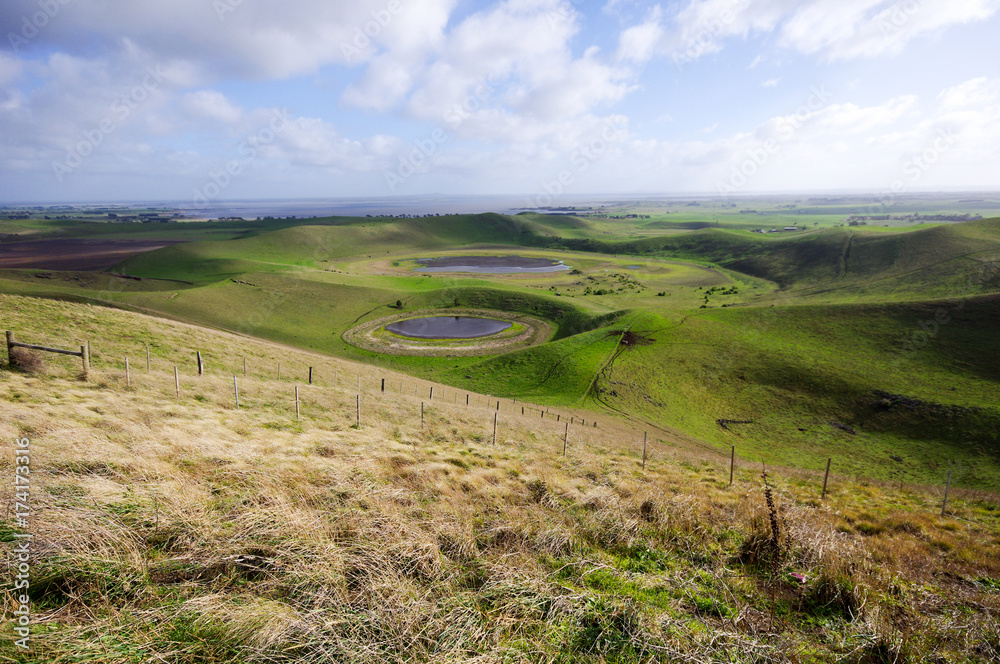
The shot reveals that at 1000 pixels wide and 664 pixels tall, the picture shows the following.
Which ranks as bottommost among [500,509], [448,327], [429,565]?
[448,327]

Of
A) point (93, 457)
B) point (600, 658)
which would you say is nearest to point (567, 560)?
point (600, 658)

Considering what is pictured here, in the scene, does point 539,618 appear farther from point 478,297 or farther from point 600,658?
point 478,297

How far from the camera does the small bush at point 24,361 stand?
16453mm

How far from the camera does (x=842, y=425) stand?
3366cm

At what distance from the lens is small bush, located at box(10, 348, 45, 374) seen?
648 inches

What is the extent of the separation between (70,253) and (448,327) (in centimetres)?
13387

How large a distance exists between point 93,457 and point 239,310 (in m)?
62.8

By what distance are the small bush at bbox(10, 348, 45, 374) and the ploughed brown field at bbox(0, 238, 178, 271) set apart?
113 metres

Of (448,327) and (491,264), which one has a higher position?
(491,264)
